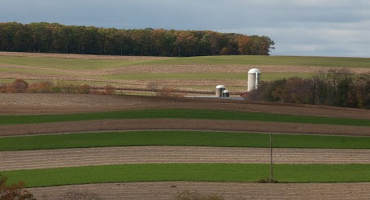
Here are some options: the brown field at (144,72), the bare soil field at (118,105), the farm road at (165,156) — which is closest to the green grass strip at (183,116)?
the bare soil field at (118,105)

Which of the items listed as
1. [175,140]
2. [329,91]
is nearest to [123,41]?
[329,91]

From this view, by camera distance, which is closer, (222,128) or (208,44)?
(222,128)

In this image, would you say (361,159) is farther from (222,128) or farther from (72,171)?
(72,171)

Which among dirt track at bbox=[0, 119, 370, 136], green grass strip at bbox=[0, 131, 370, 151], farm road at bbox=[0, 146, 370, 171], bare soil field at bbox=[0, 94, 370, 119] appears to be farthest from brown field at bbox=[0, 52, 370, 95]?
farm road at bbox=[0, 146, 370, 171]

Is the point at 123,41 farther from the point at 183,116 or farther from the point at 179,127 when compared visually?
the point at 179,127

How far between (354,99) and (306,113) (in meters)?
8.92

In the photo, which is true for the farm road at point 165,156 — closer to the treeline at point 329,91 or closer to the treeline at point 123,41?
the treeline at point 329,91

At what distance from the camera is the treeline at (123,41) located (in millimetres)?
106125

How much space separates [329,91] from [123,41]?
62484mm

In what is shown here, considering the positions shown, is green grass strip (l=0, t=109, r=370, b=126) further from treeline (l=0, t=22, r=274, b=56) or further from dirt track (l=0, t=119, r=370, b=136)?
treeline (l=0, t=22, r=274, b=56)

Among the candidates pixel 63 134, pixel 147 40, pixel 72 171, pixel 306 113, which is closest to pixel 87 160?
Result: pixel 72 171

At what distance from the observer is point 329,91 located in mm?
51219

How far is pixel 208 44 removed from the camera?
115188 millimetres

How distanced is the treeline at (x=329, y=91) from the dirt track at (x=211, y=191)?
1038 inches
